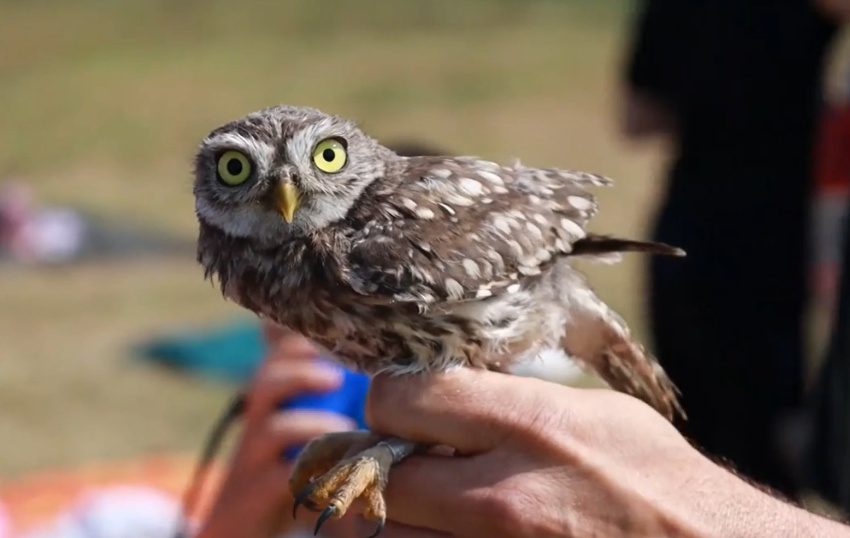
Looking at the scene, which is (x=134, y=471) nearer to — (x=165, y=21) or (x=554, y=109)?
(x=554, y=109)

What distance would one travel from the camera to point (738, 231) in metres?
4.12

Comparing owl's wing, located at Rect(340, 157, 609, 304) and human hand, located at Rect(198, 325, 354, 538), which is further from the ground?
owl's wing, located at Rect(340, 157, 609, 304)

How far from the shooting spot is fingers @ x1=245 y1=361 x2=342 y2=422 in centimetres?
231

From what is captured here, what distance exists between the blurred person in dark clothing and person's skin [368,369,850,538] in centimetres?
254

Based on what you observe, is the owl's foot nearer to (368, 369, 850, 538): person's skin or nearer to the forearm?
(368, 369, 850, 538): person's skin

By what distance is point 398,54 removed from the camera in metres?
13.4

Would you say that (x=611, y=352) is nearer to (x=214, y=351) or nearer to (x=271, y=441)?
(x=271, y=441)

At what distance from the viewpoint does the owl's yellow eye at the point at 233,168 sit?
176 cm

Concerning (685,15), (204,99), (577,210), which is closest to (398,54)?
(204,99)

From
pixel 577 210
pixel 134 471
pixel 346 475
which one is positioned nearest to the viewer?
pixel 346 475

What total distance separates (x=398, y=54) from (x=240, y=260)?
39.2ft

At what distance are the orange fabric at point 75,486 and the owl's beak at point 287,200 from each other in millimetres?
1671

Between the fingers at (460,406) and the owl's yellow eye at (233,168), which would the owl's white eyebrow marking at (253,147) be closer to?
the owl's yellow eye at (233,168)

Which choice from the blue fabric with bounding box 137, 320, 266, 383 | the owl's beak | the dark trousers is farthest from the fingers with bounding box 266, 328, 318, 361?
the blue fabric with bounding box 137, 320, 266, 383
